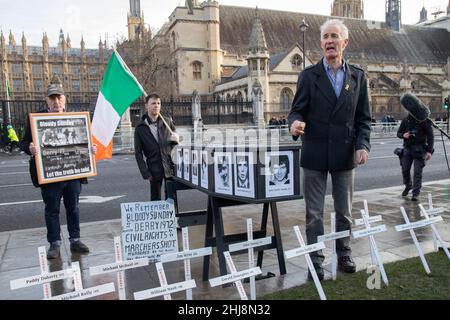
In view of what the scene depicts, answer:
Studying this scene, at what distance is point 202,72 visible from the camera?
57844 millimetres

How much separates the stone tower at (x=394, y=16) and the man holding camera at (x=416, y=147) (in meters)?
76.1

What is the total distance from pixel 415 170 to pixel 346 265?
5.03 meters

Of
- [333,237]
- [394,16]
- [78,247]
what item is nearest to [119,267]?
[333,237]

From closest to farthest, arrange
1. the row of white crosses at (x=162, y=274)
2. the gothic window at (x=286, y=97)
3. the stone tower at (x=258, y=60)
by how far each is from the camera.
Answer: the row of white crosses at (x=162, y=274)
the stone tower at (x=258, y=60)
the gothic window at (x=286, y=97)

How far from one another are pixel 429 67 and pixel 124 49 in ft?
168

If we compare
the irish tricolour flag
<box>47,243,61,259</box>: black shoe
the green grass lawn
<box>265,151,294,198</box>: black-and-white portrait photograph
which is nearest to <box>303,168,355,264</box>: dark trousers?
the green grass lawn

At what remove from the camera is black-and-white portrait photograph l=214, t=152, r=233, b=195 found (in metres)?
3.97

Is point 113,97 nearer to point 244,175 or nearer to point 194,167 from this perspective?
point 194,167

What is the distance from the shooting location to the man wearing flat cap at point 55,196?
5.27 metres

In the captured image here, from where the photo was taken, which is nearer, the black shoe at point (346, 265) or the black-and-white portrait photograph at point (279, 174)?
the black-and-white portrait photograph at point (279, 174)

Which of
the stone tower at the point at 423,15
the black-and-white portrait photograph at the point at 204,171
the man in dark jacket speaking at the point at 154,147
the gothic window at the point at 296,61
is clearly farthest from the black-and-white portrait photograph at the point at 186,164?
the stone tower at the point at 423,15

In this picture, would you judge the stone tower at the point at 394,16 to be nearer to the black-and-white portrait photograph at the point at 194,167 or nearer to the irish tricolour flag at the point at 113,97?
the irish tricolour flag at the point at 113,97

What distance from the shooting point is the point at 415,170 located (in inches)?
336
